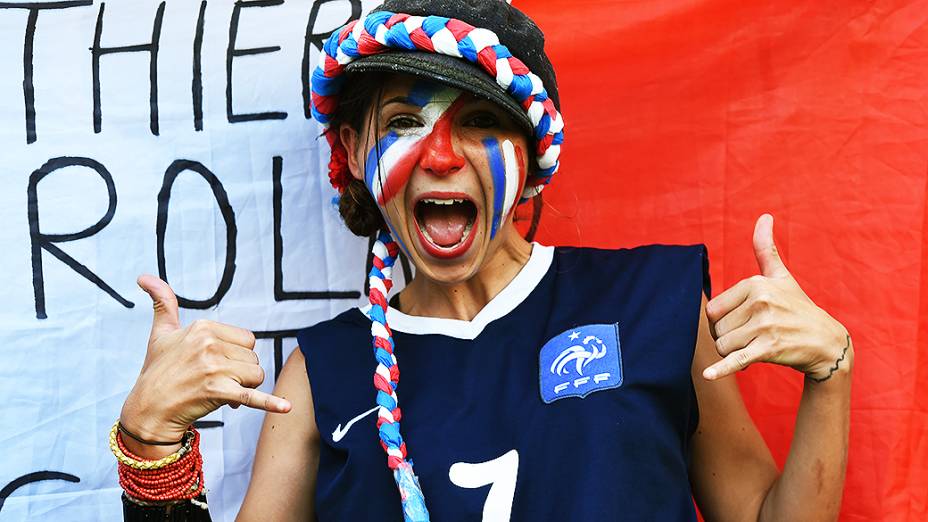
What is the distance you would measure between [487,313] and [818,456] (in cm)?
72

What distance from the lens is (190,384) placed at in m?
1.98

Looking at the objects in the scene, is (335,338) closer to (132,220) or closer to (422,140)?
(422,140)

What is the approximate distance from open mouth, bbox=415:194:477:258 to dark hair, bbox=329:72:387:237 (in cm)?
19

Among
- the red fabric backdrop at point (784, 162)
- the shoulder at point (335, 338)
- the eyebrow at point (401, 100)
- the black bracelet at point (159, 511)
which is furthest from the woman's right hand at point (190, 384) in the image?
the red fabric backdrop at point (784, 162)

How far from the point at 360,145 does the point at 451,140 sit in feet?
0.79

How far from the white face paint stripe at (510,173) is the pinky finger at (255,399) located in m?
0.62

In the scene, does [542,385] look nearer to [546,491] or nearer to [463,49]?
[546,491]

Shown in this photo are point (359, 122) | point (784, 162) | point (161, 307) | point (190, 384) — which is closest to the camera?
point (190, 384)

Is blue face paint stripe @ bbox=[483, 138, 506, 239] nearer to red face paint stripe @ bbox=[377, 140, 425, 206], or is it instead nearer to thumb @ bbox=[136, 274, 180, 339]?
red face paint stripe @ bbox=[377, 140, 425, 206]

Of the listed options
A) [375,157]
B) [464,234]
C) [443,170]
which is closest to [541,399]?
[464,234]

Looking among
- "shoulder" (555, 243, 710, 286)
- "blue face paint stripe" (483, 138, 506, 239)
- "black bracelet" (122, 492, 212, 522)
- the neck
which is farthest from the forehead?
"black bracelet" (122, 492, 212, 522)

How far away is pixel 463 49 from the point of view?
210 cm

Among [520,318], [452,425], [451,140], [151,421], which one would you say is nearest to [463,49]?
[451,140]

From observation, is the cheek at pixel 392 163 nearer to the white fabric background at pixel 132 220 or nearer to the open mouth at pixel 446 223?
the open mouth at pixel 446 223
